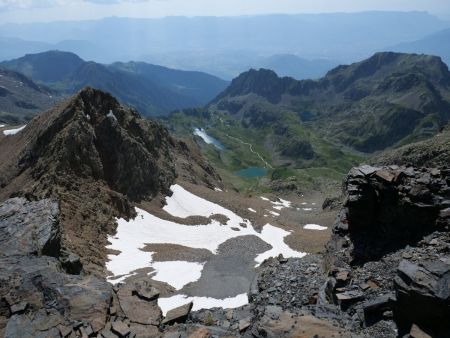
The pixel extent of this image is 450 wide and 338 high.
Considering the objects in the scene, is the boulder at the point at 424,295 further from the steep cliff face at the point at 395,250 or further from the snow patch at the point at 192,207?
the snow patch at the point at 192,207

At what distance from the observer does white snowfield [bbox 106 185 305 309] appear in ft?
160

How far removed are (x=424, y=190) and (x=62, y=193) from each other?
153 feet

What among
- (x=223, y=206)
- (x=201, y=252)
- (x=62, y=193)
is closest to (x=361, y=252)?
(x=201, y=252)

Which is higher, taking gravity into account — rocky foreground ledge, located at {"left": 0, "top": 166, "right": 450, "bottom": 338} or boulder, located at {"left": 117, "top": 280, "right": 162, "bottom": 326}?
rocky foreground ledge, located at {"left": 0, "top": 166, "right": 450, "bottom": 338}

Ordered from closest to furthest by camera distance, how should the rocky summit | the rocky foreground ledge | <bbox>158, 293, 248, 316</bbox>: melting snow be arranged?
the rocky foreground ledge, the rocky summit, <bbox>158, 293, 248, 316</bbox>: melting snow

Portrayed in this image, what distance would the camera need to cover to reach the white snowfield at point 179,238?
48719mm

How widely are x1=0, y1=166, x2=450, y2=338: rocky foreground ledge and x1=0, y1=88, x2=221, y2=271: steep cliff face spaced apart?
1807 cm

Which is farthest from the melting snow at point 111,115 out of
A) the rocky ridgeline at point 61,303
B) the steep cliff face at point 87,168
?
the rocky ridgeline at point 61,303

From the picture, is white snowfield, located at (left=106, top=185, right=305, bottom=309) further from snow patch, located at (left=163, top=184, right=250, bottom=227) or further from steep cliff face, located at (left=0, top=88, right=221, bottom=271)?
steep cliff face, located at (left=0, top=88, right=221, bottom=271)

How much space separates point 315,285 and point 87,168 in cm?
4664

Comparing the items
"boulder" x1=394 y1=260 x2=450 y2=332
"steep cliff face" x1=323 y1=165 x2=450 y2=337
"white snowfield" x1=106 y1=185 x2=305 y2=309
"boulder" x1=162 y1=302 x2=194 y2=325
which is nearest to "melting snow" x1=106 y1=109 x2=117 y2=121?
"white snowfield" x1=106 y1=185 x2=305 y2=309

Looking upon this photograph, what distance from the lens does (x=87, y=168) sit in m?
67.6

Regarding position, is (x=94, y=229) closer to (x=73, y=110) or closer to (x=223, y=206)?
(x=73, y=110)

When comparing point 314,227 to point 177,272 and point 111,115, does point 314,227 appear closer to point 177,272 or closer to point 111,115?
point 177,272
